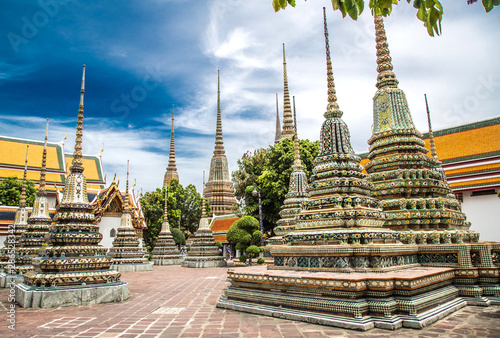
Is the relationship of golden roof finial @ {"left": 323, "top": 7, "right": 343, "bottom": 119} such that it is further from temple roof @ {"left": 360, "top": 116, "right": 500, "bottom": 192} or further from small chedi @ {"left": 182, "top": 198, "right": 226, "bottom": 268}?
small chedi @ {"left": 182, "top": 198, "right": 226, "bottom": 268}

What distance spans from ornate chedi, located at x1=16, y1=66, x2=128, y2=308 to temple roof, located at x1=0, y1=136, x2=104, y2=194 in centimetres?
2522

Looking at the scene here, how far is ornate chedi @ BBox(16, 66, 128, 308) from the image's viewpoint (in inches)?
302

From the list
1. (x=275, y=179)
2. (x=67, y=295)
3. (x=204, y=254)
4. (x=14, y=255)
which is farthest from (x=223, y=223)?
(x=67, y=295)

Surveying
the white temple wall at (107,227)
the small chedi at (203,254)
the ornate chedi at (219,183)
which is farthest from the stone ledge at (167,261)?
the ornate chedi at (219,183)

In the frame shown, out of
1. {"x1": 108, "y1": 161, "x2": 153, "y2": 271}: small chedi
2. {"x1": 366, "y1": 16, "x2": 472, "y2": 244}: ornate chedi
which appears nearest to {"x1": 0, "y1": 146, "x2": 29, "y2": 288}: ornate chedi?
{"x1": 108, "y1": 161, "x2": 153, "y2": 271}: small chedi

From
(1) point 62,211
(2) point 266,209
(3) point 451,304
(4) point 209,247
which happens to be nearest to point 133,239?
(4) point 209,247

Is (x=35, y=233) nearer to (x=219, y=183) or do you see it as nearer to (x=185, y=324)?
(x=185, y=324)

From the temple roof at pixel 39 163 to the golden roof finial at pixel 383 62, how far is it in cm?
2895

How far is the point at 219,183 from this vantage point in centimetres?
4778

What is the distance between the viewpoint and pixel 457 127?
22891 mm

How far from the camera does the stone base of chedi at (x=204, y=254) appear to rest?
2323cm

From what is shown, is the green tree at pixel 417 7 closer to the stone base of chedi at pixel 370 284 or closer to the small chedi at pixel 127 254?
the stone base of chedi at pixel 370 284

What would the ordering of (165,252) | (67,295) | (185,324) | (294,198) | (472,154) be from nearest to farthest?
(185,324) < (67,295) < (294,198) < (472,154) < (165,252)

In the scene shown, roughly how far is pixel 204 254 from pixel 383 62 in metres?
17.5
